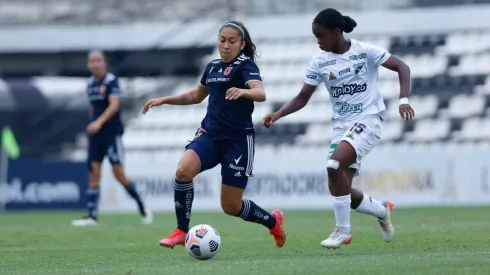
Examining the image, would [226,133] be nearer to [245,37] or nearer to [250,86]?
[250,86]

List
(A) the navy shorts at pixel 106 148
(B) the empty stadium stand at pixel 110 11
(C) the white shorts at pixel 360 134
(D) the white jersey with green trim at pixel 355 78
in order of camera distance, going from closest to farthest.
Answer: (C) the white shorts at pixel 360 134 < (D) the white jersey with green trim at pixel 355 78 < (A) the navy shorts at pixel 106 148 < (B) the empty stadium stand at pixel 110 11

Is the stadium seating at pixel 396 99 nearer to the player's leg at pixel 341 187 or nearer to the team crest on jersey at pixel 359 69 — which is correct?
the team crest on jersey at pixel 359 69

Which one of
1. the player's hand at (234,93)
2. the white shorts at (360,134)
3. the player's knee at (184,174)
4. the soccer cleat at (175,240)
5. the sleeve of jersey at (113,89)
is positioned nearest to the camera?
the player's hand at (234,93)

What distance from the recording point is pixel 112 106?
1609 centimetres

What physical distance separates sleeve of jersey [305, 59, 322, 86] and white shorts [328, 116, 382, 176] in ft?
1.56

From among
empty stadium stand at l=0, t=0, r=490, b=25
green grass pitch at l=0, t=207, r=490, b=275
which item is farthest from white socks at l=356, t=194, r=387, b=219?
empty stadium stand at l=0, t=0, r=490, b=25

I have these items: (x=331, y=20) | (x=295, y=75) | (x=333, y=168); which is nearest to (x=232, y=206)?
(x=333, y=168)

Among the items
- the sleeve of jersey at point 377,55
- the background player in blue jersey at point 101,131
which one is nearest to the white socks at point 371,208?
the sleeve of jersey at point 377,55

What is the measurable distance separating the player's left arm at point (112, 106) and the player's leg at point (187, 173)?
6211 mm

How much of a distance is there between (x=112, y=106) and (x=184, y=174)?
21.9 feet

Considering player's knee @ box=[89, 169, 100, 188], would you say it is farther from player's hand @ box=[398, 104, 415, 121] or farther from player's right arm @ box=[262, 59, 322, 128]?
player's hand @ box=[398, 104, 415, 121]

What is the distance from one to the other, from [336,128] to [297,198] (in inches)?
501

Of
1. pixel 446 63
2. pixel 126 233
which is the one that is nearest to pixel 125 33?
pixel 446 63

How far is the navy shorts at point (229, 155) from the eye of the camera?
9781 mm
